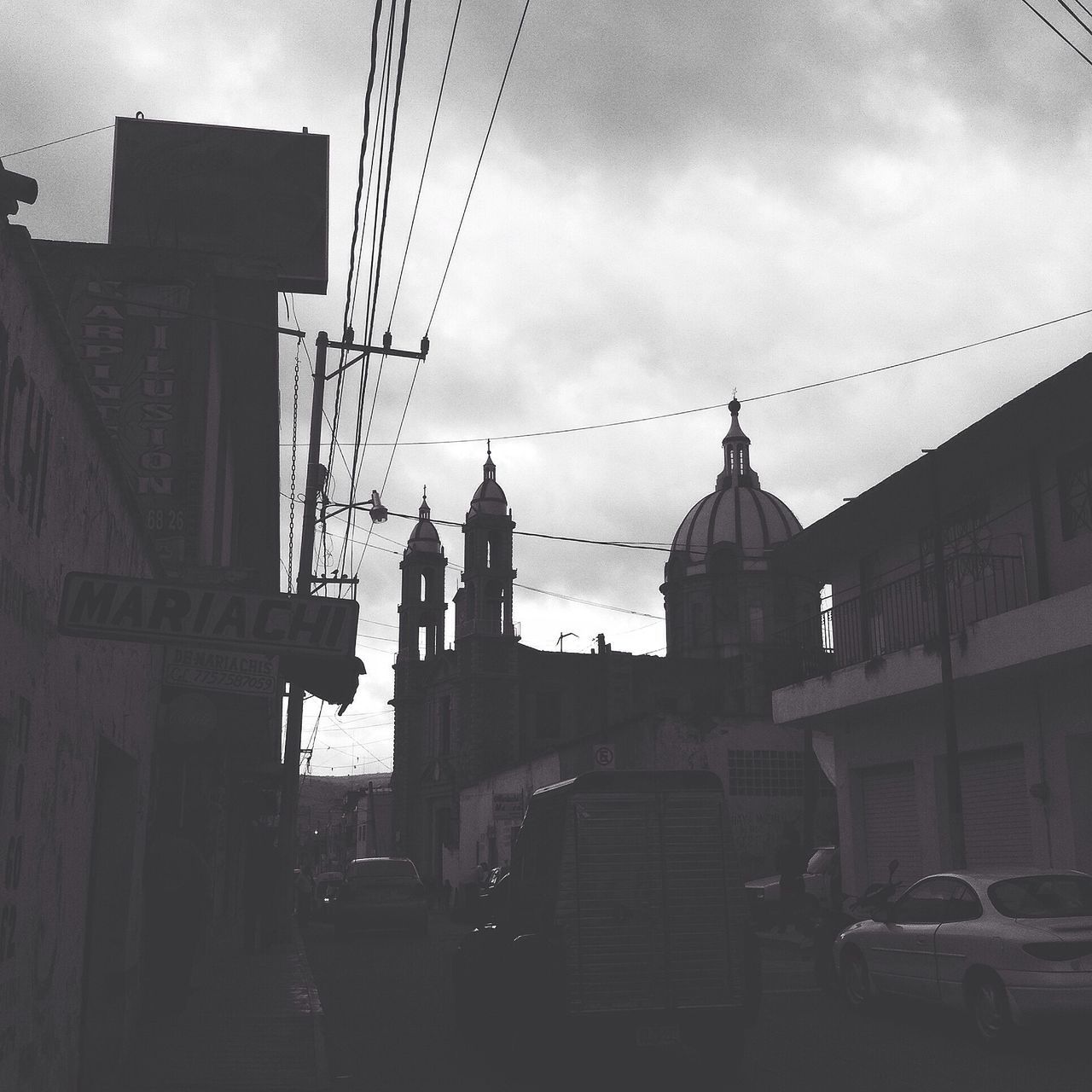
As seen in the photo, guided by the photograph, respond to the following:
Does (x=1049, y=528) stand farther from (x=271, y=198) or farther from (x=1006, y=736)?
(x=271, y=198)

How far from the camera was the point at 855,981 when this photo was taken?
12.4 meters

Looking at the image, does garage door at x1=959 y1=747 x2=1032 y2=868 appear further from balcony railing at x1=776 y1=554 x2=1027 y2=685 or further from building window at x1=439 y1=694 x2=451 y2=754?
building window at x1=439 y1=694 x2=451 y2=754

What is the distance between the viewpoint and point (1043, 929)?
9.80 metres

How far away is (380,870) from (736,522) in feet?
162

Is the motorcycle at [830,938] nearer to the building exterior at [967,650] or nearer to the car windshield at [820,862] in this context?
the building exterior at [967,650]

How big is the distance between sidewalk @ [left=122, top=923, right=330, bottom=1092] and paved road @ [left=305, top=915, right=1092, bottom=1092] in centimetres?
28

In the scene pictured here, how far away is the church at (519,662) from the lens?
64250 millimetres

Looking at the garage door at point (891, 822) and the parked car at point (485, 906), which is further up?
the garage door at point (891, 822)

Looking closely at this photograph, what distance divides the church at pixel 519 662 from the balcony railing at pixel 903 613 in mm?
Answer: 31922

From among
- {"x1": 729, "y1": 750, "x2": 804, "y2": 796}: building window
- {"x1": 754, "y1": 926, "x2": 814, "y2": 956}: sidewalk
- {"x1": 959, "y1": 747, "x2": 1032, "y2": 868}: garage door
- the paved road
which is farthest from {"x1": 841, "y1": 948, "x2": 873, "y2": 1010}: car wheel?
{"x1": 729, "y1": 750, "x2": 804, "y2": 796}: building window

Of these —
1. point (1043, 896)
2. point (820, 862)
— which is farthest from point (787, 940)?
point (1043, 896)

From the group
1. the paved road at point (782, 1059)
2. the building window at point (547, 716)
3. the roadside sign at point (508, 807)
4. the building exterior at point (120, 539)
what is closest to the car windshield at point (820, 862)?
the building exterior at point (120, 539)

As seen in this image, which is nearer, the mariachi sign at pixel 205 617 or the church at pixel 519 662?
the mariachi sign at pixel 205 617

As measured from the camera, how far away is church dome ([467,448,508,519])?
6381cm
